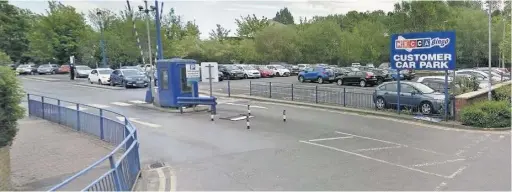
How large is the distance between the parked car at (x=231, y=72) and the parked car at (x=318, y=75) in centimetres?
702

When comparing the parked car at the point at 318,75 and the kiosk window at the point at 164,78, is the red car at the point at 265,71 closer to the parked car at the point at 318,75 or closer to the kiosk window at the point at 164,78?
the parked car at the point at 318,75

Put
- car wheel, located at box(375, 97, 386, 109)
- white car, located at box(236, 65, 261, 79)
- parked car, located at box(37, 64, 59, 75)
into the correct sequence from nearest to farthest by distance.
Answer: car wheel, located at box(375, 97, 386, 109) < white car, located at box(236, 65, 261, 79) < parked car, located at box(37, 64, 59, 75)

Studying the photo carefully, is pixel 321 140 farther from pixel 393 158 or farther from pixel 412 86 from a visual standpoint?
pixel 412 86

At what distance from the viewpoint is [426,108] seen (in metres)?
16.9

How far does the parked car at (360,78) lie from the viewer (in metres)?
32.1

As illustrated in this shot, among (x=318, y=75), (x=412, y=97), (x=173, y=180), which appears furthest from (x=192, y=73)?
(x=318, y=75)

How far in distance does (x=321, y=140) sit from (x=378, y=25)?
51317mm

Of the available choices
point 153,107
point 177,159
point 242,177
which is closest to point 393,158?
point 242,177

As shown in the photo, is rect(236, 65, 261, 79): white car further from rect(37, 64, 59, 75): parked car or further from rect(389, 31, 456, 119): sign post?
rect(37, 64, 59, 75): parked car

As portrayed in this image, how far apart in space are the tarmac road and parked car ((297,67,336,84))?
62.1 ft

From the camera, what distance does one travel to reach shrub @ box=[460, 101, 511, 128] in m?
14.5

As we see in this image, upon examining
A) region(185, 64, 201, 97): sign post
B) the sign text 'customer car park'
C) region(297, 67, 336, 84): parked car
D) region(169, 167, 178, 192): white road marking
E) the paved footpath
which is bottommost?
region(169, 167, 178, 192): white road marking

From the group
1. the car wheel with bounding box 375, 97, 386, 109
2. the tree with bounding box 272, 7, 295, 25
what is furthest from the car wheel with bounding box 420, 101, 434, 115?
the tree with bounding box 272, 7, 295, 25

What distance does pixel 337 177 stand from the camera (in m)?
8.40
